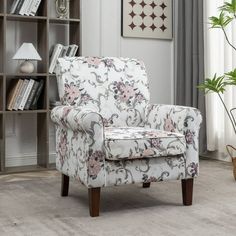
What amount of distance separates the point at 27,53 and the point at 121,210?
1633 millimetres

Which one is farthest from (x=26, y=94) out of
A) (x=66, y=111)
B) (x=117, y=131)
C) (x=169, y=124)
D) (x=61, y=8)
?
(x=169, y=124)

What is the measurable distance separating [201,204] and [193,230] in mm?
509

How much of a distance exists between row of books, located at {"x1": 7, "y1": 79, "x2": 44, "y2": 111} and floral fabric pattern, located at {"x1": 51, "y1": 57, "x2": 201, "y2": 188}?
933 millimetres

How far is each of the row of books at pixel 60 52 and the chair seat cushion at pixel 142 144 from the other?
55.9 inches

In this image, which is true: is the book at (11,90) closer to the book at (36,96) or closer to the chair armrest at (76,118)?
the book at (36,96)

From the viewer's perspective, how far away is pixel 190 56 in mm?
4438

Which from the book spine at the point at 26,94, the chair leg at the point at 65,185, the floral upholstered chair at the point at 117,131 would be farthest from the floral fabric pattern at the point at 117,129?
the book spine at the point at 26,94

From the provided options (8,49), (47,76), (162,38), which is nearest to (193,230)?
(47,76)

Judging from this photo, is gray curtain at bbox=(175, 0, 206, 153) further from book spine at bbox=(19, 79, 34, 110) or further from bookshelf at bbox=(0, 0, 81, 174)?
book spine at bbox=(19, 79, 34, 110)

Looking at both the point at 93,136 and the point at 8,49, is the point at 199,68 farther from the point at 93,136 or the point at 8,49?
the point at 93,136

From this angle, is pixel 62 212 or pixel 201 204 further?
pixel 201 204

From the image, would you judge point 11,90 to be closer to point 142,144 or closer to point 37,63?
point 37,63

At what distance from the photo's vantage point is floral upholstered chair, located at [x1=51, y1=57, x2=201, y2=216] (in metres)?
2.35

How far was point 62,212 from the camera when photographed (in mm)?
2445
